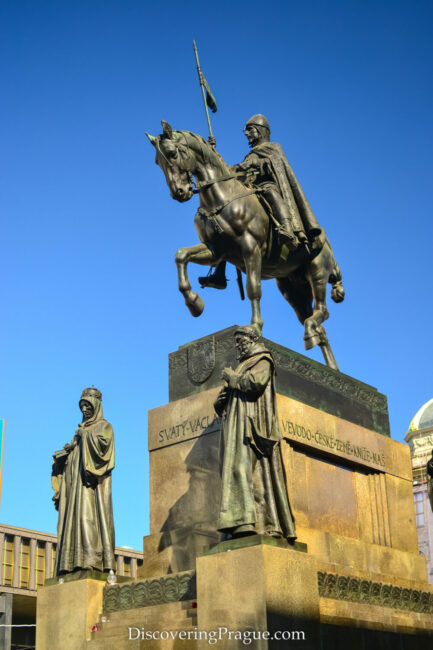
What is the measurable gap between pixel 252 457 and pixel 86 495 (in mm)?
3621

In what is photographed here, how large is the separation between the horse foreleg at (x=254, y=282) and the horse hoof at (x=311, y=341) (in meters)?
1.74

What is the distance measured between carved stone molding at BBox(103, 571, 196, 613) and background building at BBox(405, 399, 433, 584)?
134ft

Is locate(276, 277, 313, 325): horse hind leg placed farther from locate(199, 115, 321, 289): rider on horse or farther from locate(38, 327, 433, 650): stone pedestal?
locate(38, 327, 433, 650): stone pedestal

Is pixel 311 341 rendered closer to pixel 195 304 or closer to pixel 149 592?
pixel 195 304

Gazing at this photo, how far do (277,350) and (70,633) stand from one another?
18.4 feet

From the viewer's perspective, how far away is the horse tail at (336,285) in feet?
63.0

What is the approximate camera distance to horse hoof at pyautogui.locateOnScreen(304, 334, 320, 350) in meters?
17.7

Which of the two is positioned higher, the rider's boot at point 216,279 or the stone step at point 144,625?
the rider's boot at point 216,279

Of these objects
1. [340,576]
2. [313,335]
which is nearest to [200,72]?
[313,335]

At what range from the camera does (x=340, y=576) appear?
14.0 metres

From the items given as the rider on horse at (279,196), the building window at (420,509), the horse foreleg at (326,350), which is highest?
the building window at (420,509)

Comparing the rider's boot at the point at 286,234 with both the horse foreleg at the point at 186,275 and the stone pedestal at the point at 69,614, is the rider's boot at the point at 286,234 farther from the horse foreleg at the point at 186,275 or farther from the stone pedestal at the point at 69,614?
the stone pedestal at the point at 69,614

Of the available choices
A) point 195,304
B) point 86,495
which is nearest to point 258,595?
point 86,495

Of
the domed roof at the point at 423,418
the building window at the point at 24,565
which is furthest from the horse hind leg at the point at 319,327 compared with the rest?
the building window at the point at 24,565
